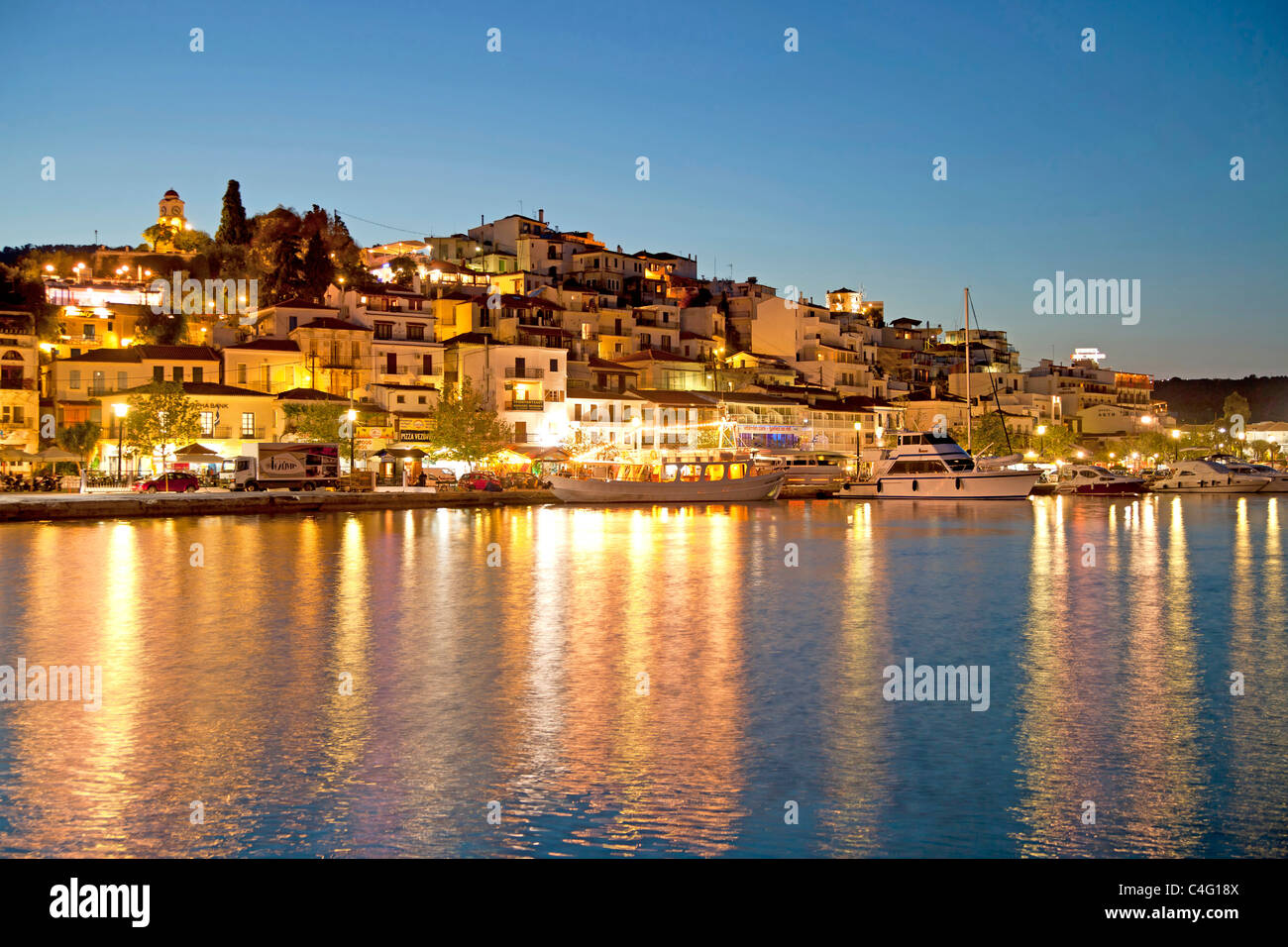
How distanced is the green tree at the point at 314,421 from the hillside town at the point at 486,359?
0.14m

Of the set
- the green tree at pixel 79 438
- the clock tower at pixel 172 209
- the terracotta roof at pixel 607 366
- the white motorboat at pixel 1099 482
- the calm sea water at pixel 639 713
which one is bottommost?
the calm sea water at pixel 639 713

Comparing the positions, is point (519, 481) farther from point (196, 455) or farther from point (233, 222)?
point (233, 222)

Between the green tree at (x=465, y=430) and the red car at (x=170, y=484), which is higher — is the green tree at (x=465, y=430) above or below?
above

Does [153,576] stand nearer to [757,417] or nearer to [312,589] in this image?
[312,589]

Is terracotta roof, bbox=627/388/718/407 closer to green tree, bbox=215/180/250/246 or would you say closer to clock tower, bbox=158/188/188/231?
green tree, bbox=215/180/250/246

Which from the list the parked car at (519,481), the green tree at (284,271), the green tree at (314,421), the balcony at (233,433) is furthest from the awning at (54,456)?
the green tree at (284,271)

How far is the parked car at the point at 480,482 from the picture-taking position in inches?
2356

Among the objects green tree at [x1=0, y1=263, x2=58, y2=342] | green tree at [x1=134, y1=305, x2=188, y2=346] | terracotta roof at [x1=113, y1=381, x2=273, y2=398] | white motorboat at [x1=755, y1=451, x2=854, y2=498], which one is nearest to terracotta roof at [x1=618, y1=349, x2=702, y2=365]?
white motorboat at [x1=755, y1=451, x2=854, y2=498]

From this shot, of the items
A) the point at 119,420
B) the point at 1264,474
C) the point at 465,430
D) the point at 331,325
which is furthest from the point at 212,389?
the point at 1264,474

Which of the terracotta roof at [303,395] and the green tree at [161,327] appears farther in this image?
the green tree at [161,327]

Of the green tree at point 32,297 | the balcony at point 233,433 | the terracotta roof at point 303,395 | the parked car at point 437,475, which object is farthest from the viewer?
the green tree at point 32,297

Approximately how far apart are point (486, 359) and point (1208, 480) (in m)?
52.6

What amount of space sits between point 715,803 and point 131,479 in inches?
2238

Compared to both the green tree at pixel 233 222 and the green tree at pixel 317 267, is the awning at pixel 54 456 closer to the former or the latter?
the green tree at pixel 317 267
